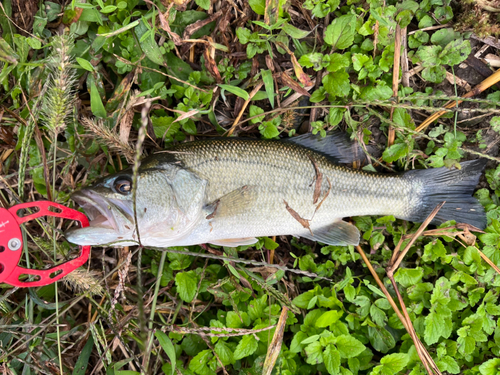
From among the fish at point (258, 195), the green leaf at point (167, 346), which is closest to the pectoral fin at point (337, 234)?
the fish at point (258, 195)

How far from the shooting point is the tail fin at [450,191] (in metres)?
2.82

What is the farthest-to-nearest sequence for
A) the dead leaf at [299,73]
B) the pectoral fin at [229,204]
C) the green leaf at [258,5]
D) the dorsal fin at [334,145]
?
the dorsal fin at [334,145] < the dead leaf at [299,73] < the green leaf at [258,5] < the pectoral fin at [229,204]

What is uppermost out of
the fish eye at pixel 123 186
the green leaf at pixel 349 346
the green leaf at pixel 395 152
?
the green leaf at pixel 395 152

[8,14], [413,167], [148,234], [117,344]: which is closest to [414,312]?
[413,167]

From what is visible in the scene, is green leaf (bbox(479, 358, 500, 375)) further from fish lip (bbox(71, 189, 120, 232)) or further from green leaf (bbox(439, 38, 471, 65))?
fish lip (bbox(71, 189, 120, 232))

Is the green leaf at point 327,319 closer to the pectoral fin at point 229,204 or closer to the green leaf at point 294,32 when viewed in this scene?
the pectoral fin at point 229,204

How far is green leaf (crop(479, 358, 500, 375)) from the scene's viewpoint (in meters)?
2.69

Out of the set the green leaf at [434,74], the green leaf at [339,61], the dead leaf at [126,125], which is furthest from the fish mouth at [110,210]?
the green leaf at [434,74]

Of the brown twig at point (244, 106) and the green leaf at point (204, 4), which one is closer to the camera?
the green leaf at point (204, 4)

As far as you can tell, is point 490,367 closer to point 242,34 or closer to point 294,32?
point 294,32

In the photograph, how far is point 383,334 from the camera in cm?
277

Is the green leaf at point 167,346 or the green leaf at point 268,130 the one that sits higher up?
the green leaf at point 268,130


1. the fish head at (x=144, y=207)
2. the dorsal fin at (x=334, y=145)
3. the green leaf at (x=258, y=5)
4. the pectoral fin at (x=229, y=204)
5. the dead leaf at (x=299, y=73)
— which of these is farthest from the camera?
the dorsal fin at (x=334, y=145)

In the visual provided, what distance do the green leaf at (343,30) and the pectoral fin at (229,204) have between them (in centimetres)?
138
